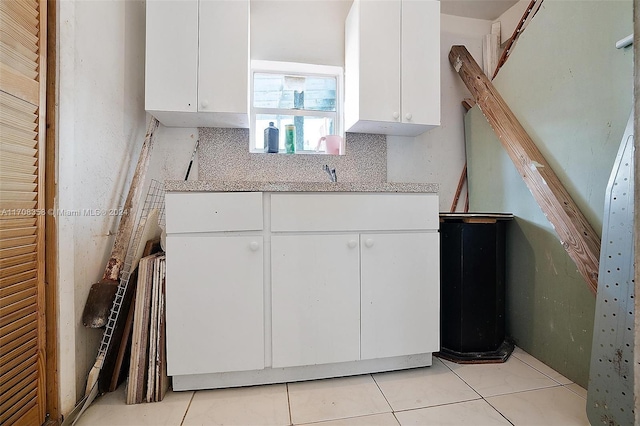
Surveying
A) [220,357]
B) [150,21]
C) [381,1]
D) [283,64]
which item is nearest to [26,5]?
[150,21]

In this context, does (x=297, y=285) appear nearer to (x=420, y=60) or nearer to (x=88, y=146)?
(x=88, y=146)

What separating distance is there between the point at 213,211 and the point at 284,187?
0.32m

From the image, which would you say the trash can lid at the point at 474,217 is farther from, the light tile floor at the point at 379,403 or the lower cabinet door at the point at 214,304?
the lower cabinet door at the point at 214,304

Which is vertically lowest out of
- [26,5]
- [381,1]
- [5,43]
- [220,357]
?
[220,357]

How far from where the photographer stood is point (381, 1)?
1.61 metres

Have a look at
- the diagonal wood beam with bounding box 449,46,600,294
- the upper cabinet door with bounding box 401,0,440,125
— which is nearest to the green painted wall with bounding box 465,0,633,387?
the diagonal wood beam with bounding box 449,46,600,294

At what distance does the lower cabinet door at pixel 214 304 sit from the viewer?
3.89 ft

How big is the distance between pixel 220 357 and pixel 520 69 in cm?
225

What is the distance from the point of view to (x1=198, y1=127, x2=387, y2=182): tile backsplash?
1.76 m

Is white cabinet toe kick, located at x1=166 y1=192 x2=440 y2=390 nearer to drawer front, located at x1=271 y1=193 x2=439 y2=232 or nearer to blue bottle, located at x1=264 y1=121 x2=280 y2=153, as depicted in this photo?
drawer front, located at x1=271 y1=193 x2=439 y2=232

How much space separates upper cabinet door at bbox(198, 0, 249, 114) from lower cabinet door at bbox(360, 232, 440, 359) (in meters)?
1.04

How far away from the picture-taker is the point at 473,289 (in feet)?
5.00

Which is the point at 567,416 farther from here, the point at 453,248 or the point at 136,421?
the point at 136,421

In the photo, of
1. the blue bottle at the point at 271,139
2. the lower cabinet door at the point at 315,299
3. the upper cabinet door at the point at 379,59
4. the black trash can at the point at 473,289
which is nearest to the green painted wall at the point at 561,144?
the black trash can at the point at 473,289
